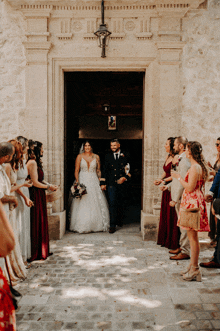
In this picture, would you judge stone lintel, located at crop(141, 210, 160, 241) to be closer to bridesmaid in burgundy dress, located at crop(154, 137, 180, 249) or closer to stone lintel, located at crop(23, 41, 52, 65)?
bridesmaid in burgundy dress, located at crop(154, 137, 180, 249)

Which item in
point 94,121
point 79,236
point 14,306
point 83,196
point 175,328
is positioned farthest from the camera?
point 94,121

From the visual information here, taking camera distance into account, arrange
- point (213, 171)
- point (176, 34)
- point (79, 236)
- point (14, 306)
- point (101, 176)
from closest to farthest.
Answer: point (14, 306), point (213, 171), point (176, 34), point (79, 236), point (101, 176)

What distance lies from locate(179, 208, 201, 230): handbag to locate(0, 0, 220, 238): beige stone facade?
1.98 m

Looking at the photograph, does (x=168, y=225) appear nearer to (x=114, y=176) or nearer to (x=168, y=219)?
(x=168, y=219)

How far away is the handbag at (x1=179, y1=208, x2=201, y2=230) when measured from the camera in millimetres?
3562

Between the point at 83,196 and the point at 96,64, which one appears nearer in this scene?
the point at 96,64

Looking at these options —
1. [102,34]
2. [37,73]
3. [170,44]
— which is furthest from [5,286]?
[170,44]

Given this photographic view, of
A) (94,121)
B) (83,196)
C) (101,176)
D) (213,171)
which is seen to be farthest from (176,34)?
(94,121)

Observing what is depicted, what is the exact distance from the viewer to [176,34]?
546 cm

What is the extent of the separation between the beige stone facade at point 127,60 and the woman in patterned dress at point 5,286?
4119 mm

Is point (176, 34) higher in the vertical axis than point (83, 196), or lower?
higher

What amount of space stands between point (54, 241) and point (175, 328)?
3.33m

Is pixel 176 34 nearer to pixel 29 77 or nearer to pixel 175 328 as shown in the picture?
pixel 29 77

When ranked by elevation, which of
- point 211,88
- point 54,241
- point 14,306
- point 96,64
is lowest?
point 54,241
